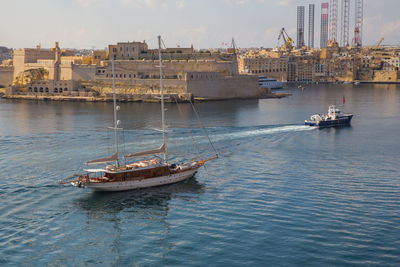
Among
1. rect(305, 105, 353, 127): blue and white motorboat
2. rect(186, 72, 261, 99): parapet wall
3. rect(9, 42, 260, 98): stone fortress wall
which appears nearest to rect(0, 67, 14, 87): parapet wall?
rect(9, 42, 260, 98): stone fortress wall

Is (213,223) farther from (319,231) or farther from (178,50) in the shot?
(178,50)

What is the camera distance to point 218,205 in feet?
47.5

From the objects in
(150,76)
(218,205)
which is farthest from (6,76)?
(218,205)

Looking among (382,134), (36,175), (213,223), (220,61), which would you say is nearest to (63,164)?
(36,175)

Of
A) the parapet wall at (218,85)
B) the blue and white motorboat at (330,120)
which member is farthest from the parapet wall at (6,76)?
the blue and white motorboat at (330,120)

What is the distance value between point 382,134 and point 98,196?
1787 centimetres

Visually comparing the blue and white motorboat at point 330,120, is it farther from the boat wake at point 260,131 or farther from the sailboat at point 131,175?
the sailboat at point 131,175

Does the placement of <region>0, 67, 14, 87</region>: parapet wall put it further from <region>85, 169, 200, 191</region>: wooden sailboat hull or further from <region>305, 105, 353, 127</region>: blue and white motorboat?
<region>85, 169, 200, 191</region>: wooden sailboat hull

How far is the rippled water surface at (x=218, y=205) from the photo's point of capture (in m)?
11.3

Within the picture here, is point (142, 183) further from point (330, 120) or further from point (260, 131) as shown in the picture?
point (330, 120)

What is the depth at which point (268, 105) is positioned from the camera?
144 feet

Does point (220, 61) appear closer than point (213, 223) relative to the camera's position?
No

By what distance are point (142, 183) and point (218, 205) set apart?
3.20 meters

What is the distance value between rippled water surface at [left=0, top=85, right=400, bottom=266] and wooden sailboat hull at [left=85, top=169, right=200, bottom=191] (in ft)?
0.86
